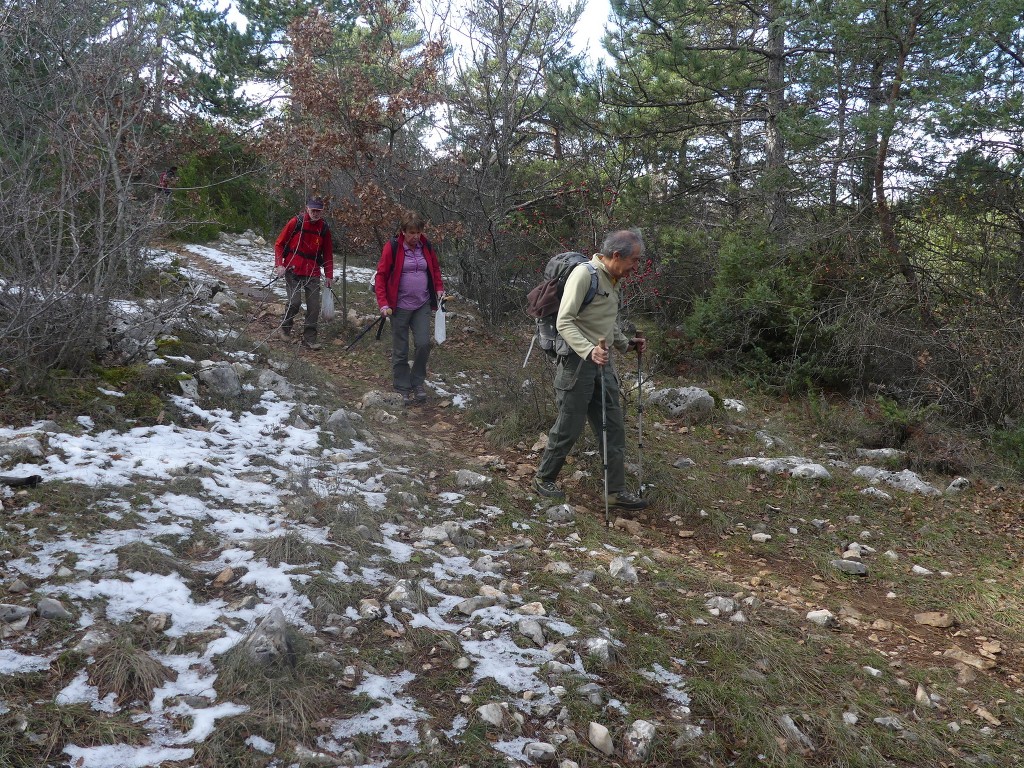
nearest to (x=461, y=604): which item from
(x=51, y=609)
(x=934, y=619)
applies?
(x=51, y=609)

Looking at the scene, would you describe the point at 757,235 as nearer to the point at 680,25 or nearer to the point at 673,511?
the point at 680,25

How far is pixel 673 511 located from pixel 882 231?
5354 millimetres

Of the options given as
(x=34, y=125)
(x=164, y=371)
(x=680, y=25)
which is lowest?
(x=164, y=371)

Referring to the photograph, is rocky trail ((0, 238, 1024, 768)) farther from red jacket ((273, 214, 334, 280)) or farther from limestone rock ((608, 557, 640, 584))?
red jacket ((273, 214, 334, 280))

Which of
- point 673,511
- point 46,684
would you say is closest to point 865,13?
point 673,511

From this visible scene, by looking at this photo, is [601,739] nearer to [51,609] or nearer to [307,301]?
[51,609]

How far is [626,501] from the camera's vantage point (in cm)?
558

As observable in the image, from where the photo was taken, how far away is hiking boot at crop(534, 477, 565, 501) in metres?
5.52

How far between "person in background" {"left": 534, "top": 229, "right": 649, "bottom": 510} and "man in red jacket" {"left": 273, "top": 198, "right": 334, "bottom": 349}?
4414 mm

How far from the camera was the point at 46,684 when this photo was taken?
262 centimetres

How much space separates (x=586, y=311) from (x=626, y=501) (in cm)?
153

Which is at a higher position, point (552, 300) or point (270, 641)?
point (552, 300)

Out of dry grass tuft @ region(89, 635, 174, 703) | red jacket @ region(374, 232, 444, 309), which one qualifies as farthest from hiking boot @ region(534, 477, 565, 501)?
dry grass tuft @ region(89, 635, 174, 703)

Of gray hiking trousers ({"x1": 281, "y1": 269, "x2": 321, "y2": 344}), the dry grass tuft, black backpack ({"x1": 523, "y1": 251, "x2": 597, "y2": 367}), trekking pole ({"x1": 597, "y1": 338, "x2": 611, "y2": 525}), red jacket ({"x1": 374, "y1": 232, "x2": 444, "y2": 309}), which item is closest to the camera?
the dry grass tuft
